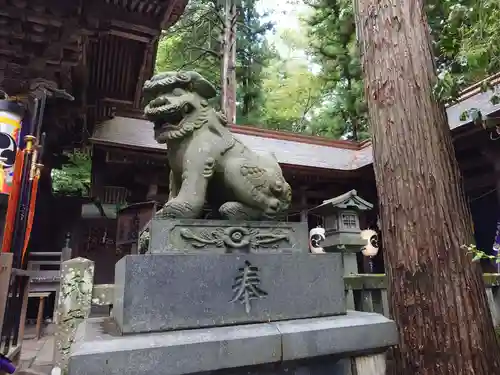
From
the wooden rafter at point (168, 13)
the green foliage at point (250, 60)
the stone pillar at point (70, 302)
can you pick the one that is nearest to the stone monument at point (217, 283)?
the stone pillar at point (70, 302)

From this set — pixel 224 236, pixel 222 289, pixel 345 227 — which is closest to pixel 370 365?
pixel 222 289

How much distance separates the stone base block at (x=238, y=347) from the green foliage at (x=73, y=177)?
10.8m

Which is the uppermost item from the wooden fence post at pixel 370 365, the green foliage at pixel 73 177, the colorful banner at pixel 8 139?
the green foliage at pixel 73 177

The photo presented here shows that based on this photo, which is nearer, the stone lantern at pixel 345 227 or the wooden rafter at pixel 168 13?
the wooden rafter at pixel 168 13

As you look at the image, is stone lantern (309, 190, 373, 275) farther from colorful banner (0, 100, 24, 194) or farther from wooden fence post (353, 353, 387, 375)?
colorful banner (0, 100, 24, 194)

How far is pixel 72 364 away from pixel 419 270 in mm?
2078

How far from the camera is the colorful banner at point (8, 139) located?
416cm

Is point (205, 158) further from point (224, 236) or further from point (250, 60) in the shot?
point (250, 60)

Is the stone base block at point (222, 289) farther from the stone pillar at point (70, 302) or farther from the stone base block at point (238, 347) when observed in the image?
the stone pillar at point (70, 302)

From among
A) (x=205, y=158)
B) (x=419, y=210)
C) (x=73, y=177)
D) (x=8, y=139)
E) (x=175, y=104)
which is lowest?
(x=419, y=210)

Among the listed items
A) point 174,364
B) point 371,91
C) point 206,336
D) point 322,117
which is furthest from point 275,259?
point 322,117

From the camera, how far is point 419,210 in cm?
251

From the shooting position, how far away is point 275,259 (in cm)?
218

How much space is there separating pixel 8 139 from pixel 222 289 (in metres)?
3.68
